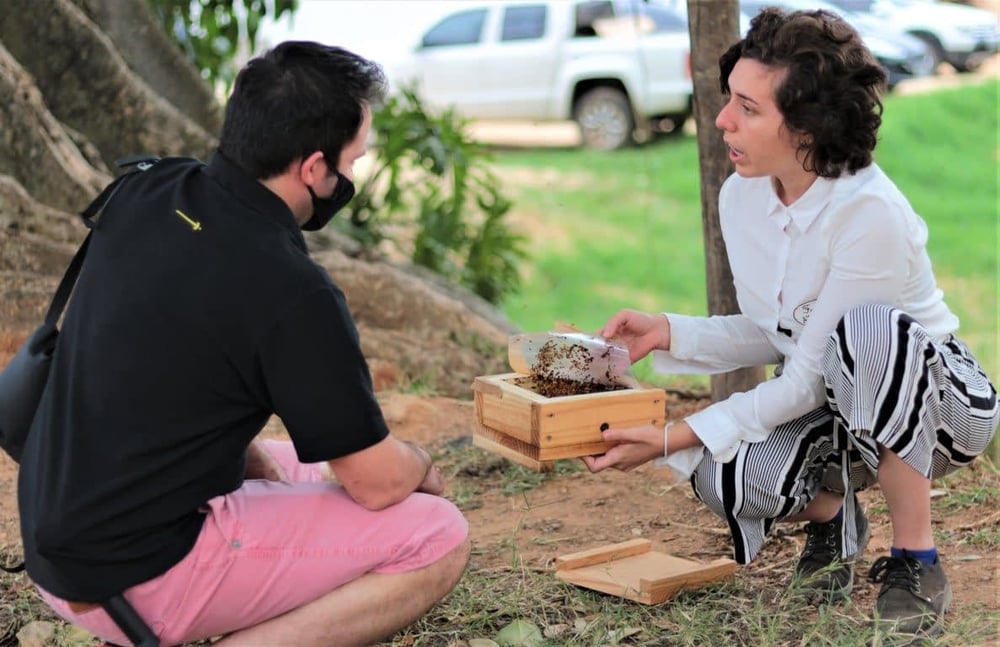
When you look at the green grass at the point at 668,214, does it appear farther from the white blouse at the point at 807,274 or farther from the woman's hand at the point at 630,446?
the woman's hand at the point at 630,446

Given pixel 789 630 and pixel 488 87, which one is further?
pixel 488 87

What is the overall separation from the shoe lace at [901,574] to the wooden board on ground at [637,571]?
0.41 meters

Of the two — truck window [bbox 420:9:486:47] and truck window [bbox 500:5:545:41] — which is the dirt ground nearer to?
truck window [bbox 500:5:545:41]

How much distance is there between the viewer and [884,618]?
9.68 feet

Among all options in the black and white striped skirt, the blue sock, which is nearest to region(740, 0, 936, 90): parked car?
the black and white striped skirt

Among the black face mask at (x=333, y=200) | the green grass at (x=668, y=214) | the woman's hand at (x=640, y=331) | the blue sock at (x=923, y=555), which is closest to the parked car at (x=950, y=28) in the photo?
the green grass at (x=668, y=214)

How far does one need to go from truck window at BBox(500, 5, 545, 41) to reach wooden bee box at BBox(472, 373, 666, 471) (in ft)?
38.5

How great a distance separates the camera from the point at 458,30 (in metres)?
14.7

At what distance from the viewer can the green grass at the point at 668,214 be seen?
1105cm

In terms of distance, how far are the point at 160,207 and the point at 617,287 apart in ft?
30.1

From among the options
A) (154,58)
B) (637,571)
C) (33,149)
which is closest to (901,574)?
(637,571)

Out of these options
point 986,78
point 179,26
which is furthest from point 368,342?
point 986,78

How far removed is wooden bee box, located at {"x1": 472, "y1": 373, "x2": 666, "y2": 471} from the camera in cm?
295

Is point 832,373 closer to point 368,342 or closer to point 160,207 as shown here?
point 160,207
